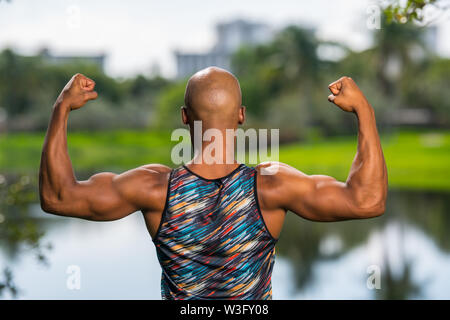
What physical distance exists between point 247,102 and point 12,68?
54.2 feet


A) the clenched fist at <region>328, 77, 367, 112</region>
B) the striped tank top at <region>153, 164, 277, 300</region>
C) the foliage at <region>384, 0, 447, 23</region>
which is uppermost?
the foliage at <region>384, 0, 447, 23</region>

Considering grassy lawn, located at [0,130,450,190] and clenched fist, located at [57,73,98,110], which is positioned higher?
clenched fist, located at [57,73,98,110]

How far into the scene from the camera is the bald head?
1.49 metres

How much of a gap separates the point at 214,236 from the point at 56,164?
491 mm

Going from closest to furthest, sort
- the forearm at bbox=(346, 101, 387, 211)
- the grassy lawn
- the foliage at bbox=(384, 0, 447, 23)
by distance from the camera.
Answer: the forearm at bbox=(346, 101, 387, 211)
the foliage at bbox=(384, 0, 447, 23)
the grassy lawn

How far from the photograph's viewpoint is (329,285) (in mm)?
8430

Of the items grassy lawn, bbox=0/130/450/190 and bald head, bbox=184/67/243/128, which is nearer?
bald head, bbox=184/67/243/128

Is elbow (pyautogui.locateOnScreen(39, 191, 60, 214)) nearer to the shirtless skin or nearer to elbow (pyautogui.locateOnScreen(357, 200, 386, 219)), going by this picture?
the shirtless skin

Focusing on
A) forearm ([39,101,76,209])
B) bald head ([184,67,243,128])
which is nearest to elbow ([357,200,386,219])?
bald head ([184,67,243,128])

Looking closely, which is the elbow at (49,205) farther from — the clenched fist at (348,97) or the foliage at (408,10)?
the foliage at (408,10)

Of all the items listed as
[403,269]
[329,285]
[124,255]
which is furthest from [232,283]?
[124,255]

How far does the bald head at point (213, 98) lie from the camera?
1.49 meters

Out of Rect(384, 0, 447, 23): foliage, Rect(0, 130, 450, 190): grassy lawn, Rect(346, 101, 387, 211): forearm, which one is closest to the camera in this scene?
Rect(346, 101, 387, 211): forearm

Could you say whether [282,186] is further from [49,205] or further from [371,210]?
[49,205]
